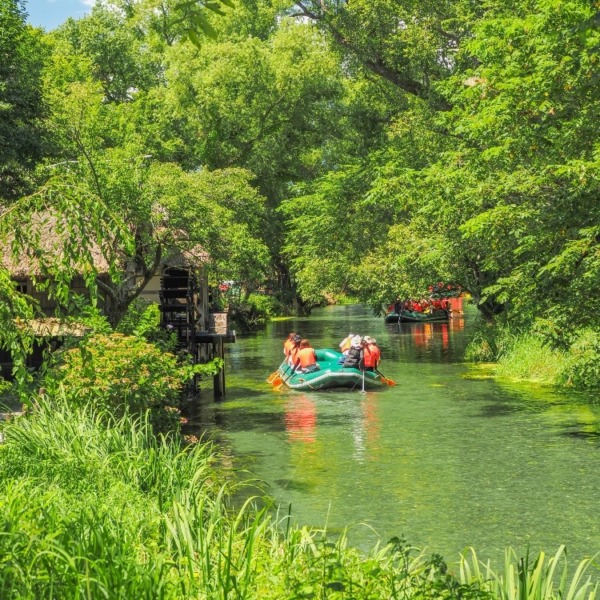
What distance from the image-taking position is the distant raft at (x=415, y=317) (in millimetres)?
59000

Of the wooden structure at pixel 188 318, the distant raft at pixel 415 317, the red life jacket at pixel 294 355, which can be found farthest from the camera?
the distant raft at pixel 415 317

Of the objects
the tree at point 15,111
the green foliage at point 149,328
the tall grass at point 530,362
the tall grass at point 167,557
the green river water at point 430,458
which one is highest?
the tree at point 15,111

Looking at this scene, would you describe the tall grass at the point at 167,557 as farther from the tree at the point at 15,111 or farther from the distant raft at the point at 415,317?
the distant raft at the point at 415,317

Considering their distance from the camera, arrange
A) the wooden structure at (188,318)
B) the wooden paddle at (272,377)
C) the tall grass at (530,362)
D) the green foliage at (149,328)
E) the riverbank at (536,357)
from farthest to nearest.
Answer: the wooden paddle at (272,377) → the tall grass at (530,362) → the wooden structure at (188,318) → the riverbank at (536,357) → the green foliage at (149,328)

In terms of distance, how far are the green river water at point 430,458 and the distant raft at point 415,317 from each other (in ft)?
92.0

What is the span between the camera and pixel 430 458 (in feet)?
56.4

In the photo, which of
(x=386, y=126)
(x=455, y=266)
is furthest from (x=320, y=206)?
(x=455, y=266)

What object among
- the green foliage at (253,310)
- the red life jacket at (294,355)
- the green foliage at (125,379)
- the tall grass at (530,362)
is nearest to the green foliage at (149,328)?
the green foliage at (125,379)

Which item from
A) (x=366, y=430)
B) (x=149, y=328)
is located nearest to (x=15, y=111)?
(x=149, y=328)

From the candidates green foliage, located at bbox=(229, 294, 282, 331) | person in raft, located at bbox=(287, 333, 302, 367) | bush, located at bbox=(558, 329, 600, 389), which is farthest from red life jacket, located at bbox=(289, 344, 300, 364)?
green foliage, located at bbox=(229, 294, 282, 331)

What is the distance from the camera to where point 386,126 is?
36.7 metres

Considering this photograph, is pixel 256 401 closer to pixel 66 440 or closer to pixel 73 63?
pixel 66 440

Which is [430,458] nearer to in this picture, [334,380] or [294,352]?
[334,380]

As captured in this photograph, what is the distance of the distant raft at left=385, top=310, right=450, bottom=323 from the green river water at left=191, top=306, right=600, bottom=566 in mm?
28029
